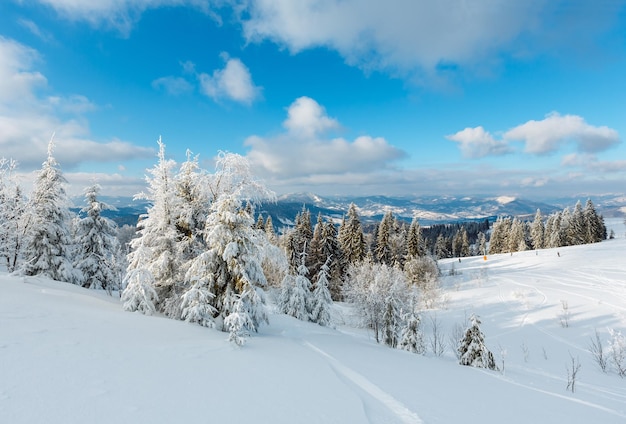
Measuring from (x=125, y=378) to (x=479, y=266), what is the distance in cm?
6675

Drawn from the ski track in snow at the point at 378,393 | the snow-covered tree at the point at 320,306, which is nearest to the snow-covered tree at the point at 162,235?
the ski track in snow at the point at 378,393

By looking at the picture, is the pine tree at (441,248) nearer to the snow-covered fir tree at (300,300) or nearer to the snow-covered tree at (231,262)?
the snow-covered fir tree at (300,300)

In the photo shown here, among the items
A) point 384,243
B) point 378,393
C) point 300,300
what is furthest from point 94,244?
point 384,243

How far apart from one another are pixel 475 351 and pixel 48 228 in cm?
2643

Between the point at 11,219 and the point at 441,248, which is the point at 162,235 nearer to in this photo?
the point at 11,219

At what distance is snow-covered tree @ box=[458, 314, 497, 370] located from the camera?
601 inches

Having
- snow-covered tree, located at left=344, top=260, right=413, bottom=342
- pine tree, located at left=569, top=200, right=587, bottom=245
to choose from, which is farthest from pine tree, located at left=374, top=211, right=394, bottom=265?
pine tree, located at left=569, top=200, right=587, bottom=245

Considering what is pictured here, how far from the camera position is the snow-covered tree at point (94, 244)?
2162cm

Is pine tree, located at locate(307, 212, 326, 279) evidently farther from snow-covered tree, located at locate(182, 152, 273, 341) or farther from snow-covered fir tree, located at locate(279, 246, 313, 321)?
snow-covered tree, located at locate(182, 152, 273, 341)

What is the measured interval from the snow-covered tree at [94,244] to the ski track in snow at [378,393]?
19574 millimetres

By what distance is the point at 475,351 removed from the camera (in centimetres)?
1557

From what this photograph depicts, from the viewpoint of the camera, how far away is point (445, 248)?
9494 centimetres

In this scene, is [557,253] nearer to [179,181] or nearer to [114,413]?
[179,181]

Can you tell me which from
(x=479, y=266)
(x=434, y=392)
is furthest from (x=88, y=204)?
(x=479, y=266)
